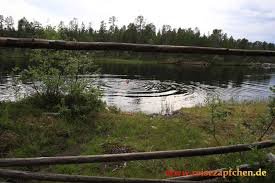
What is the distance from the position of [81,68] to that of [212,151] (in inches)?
311

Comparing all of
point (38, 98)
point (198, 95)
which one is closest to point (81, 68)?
point (38, 98)

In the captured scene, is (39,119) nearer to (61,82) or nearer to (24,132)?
(24,132)

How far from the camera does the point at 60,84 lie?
35.1 ft

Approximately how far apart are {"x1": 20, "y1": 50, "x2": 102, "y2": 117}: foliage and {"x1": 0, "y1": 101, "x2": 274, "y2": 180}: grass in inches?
23.1

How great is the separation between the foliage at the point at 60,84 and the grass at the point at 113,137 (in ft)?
1.93

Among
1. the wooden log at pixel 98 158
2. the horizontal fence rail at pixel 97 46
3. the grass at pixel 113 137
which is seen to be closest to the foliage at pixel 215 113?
the grass at pixel 113 137

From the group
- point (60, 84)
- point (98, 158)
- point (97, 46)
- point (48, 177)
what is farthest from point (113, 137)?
point (97, 46)

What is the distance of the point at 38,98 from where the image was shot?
10.6 meters

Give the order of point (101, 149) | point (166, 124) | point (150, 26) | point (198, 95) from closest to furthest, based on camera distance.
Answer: point (101, 149), point (166, 124), point (198, 95), point (150, 26)

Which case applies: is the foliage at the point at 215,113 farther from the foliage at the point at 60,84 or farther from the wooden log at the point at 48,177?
the foliage at the point at 60,84

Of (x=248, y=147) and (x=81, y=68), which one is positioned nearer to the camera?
(x=248, y=147)

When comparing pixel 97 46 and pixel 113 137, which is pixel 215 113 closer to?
pixel 113 137

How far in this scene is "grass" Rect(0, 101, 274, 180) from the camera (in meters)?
6.67

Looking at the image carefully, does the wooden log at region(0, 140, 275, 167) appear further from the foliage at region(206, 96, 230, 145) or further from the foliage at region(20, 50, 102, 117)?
the foliage at region(20, 50, 102, 117)
